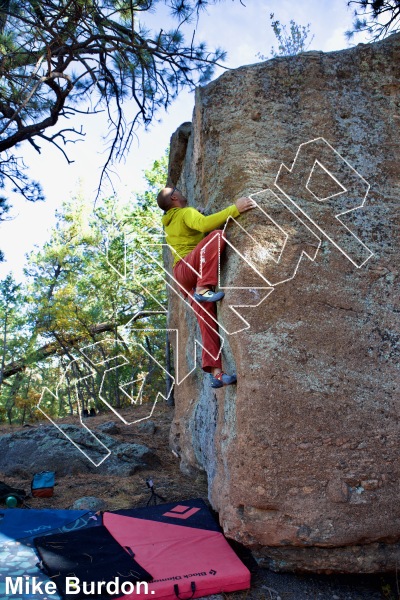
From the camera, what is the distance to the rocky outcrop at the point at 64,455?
217 inches

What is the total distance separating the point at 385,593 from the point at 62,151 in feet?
17.8

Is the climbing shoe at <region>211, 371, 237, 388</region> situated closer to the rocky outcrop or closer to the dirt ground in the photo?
the dirt ground

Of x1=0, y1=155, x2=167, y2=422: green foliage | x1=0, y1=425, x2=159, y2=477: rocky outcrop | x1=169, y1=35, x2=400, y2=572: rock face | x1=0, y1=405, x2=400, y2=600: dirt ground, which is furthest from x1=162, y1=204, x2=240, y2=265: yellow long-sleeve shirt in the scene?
x1=0, y1=155, x2=167, y2=422: green foliage

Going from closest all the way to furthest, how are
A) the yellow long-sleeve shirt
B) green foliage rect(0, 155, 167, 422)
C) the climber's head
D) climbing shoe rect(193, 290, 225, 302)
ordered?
1. climbing shoe rect(193, 290, 225, 302)
2. the yellow long-sleeve shirt
3. the climber's head
4. green foliage rect(0, 155, 167, 422)

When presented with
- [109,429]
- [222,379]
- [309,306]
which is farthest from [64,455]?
[309,306]

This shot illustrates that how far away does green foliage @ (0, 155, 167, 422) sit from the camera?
12.2m

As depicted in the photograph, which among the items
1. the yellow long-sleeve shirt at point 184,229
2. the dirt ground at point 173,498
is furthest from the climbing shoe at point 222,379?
the dirt ground at point 173,498

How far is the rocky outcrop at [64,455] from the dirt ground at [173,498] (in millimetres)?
137

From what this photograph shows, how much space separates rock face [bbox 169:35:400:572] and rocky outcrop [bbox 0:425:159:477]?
1421 millimetres

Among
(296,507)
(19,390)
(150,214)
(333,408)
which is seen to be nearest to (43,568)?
(296,507)

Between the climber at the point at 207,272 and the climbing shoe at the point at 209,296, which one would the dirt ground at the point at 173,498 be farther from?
the climbing shoe at the point at 209,296

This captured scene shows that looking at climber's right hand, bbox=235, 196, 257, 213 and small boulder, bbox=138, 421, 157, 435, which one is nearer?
climber's right hand, bbox=235, 196, 257, 213

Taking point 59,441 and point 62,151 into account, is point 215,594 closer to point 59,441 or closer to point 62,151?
point 59,441

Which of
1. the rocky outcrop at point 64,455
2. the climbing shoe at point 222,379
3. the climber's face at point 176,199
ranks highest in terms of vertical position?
the climber's face at point 176,199
